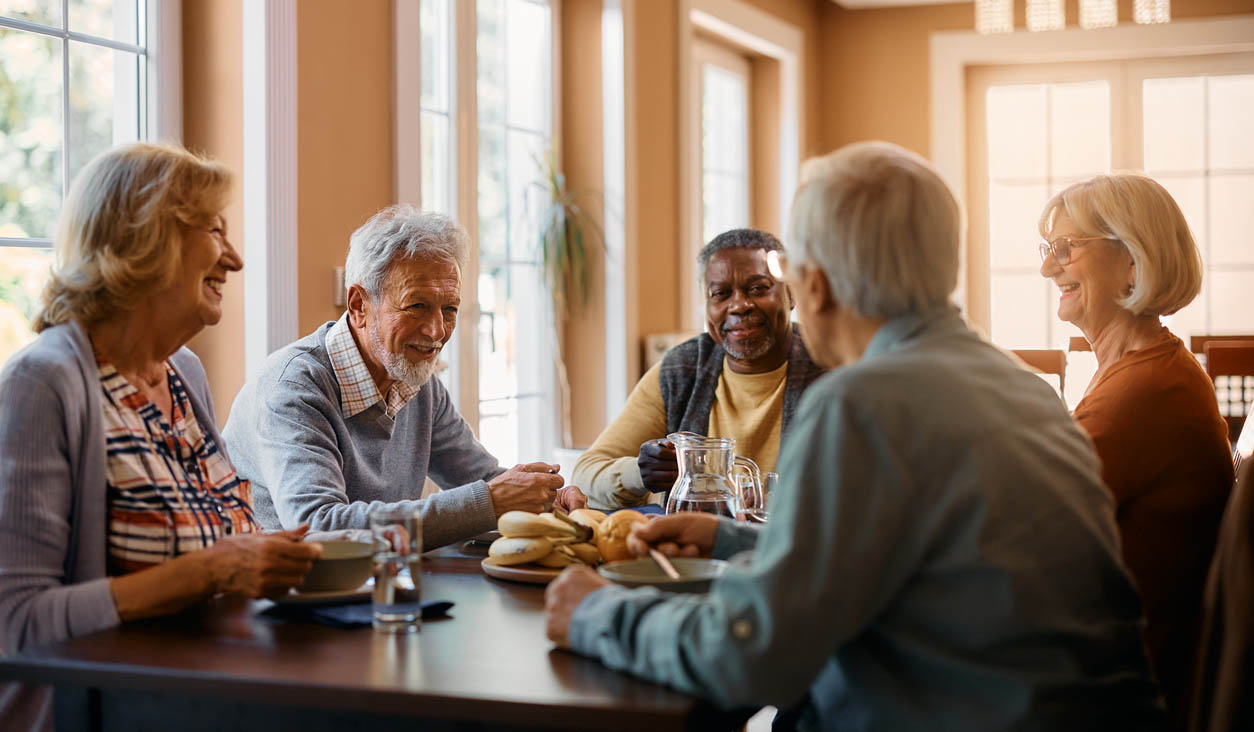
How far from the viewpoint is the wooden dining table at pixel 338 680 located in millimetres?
1134

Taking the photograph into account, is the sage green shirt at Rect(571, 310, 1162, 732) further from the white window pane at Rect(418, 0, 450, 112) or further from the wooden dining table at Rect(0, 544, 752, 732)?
the white window pane at Rect(418, 0, 450, 112)

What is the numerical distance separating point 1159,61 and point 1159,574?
509 cm

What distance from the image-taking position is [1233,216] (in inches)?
238

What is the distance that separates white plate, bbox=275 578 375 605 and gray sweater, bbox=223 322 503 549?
41cm

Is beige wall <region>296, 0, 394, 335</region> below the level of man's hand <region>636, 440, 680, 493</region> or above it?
above

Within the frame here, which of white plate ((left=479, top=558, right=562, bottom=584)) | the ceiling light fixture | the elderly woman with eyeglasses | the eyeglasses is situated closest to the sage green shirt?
white plate ((left=479, top=558, right=562, bottom=584))

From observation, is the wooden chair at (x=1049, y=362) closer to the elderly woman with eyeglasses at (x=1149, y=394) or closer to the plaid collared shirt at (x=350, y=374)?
the elderly woman with eyeglasses at (x=1149, y=394)

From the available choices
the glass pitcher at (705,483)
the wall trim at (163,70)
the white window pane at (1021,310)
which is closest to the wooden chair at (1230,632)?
the glass pitcher at (705,483)

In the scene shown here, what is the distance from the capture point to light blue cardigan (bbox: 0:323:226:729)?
146cm

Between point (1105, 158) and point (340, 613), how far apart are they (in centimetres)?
570

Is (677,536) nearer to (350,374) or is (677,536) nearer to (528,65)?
(350,374)

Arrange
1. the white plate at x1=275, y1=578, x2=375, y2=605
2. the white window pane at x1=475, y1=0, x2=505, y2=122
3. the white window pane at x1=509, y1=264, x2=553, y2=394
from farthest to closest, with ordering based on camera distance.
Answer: the white window pane at x1=509, y1=264, x2=553, y2=394 < the white window pane at x1=475, y1=0, x2=505, y2=122 < the white plate at x1=275, y1=578, x2=375, y2=605

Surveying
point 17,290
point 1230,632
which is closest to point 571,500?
point 1230,632

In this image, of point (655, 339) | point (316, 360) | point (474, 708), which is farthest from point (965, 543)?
point (655, 339)
